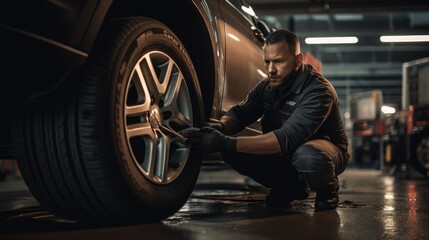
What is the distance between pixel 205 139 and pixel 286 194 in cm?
87

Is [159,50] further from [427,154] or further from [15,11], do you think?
[427,154]

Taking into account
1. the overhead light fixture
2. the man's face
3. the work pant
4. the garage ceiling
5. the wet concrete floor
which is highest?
the garage ceiling

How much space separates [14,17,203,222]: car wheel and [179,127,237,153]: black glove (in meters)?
0.08

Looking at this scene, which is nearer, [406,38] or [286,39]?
[286,39]

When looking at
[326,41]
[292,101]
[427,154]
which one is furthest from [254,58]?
[326,41]

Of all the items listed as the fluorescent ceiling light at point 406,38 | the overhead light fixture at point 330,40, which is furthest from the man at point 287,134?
the fluorescent ceiling light at point 406,38

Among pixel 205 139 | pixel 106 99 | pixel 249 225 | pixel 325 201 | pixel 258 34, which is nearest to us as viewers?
pixel 106 99

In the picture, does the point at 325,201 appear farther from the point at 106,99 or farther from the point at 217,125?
the point at 106,99

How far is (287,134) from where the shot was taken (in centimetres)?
244

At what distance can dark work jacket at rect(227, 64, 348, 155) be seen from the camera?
2461 millimetres

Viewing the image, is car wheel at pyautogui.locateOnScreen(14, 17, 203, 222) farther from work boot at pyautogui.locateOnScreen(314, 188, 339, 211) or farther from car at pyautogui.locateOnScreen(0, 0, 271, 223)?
work boot at pyautogui.locateOnScreen(314, 188, 339, 211)

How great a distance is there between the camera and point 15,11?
1370 millimetres

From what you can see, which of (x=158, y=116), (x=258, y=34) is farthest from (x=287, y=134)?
(x=258, y=34)

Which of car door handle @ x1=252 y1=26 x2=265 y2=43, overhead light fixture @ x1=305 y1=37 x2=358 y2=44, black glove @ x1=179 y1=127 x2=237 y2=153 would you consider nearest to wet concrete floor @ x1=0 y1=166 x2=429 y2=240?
black glove @ x1=179 y1=127 x2=237 y2=153
